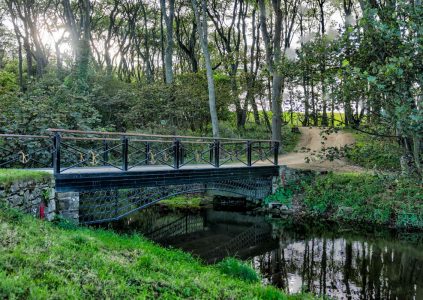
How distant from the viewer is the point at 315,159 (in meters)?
11.2

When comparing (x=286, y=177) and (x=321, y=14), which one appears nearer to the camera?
(x=286, y=177)

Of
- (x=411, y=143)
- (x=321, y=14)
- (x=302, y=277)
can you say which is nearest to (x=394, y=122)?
(x=411, y=143)

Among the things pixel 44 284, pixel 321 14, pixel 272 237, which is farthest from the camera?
pixel 321 14

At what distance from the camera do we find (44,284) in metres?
4.29

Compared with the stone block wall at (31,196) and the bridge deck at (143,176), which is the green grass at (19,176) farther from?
the bridge deck at (143,176)

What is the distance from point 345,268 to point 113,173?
6.78 m

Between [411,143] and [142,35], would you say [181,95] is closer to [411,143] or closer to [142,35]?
[411,143]

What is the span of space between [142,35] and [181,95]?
19.4 m

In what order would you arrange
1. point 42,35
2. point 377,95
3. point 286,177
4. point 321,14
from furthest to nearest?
point 42,35
point 321,14
point 286,177
point 377,95

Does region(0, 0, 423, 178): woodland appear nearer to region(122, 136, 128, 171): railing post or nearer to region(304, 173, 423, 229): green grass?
region(304, 173, 423, 229): green grass

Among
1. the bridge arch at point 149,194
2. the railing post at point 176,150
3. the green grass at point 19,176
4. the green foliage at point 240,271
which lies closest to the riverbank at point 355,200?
the bridge arch at point 149,194

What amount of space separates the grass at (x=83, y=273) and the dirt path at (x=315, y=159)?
5953 millimetres

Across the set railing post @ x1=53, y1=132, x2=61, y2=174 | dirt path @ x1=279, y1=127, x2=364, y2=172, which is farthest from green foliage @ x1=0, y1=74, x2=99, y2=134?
dirt path @ x1=279, y1=127, x2=364, y2=172

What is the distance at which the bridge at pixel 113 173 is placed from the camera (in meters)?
9.19
